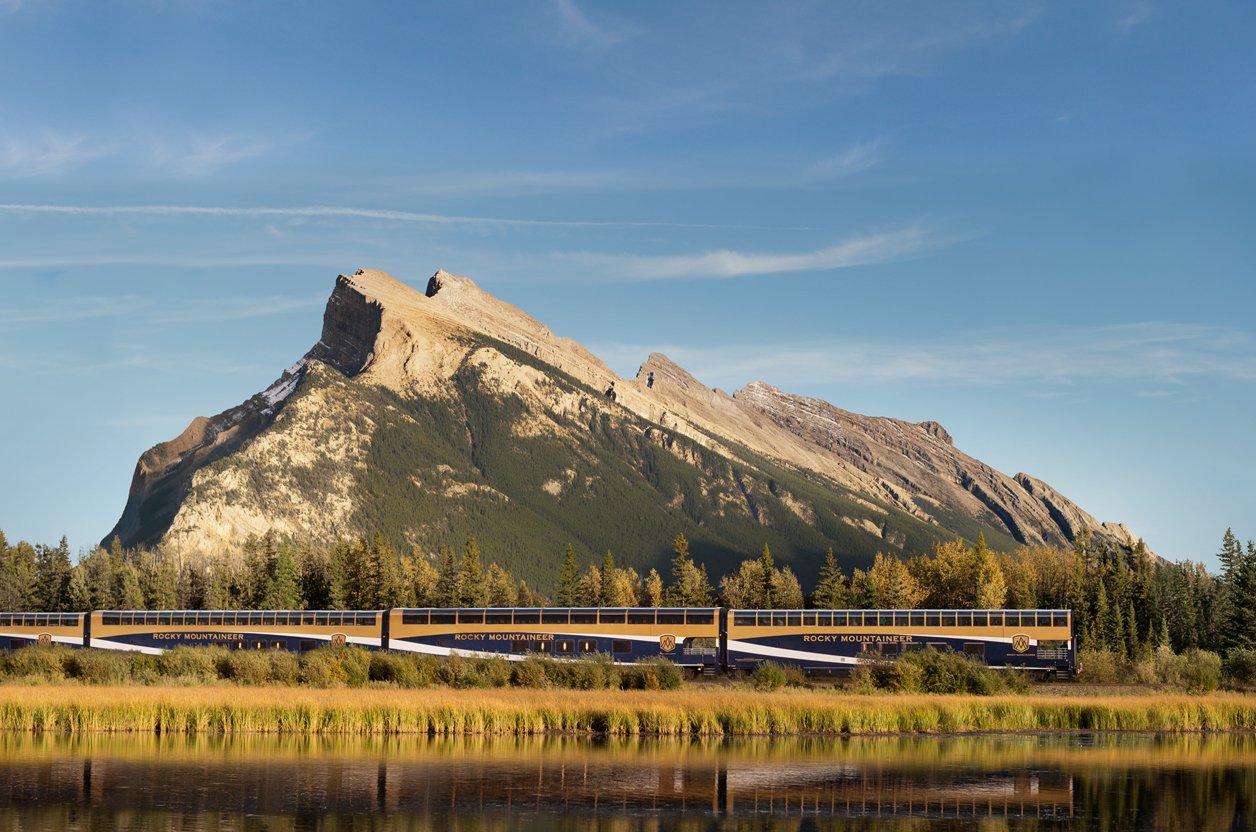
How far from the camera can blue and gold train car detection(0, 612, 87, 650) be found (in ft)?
366

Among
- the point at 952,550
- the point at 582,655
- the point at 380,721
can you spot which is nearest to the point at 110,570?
Answer: the point at 582,655

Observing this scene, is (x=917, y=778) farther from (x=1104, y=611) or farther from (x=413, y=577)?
(x=413, y=577)

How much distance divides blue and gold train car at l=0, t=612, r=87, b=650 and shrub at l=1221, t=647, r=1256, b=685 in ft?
284

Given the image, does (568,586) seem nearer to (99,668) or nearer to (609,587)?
(609,587)

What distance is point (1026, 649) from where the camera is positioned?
302ft

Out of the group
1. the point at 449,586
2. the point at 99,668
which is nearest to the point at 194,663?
the point at 99,668

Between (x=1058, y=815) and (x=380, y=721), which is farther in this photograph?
(x=380, y=721)

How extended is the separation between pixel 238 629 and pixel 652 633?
33.6 m

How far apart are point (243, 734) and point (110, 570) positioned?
371 ft

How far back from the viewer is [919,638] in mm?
92750

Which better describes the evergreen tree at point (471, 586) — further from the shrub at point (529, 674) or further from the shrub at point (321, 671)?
the shrub at point (321, 671)

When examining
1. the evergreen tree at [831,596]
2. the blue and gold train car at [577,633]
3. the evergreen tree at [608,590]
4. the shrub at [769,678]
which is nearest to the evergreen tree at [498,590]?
the evergreen tree at [608,590]

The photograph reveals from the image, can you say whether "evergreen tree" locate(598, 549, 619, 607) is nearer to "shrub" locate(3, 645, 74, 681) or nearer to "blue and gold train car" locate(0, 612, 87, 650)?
"blue and gold train car" locate(0, 612, 87, 650)

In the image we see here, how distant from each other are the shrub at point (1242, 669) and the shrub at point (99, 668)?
69146 millimetres
